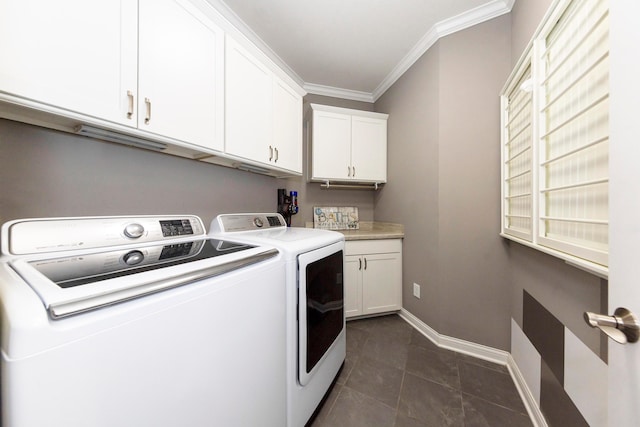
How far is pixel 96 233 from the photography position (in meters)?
1.00

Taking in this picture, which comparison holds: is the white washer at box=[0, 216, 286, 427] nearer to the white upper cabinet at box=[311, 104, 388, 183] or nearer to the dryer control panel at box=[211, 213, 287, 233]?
the dryer control panel at box=[211, 213, 287, 233]

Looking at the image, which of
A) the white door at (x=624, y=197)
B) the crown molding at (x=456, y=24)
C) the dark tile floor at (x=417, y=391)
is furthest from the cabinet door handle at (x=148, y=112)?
the crown molding at (x=456, y=24)

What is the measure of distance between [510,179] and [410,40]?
4.94 ft

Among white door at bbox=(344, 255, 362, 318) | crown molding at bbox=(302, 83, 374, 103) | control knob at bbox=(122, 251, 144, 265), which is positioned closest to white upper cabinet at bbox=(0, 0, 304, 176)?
control knob at bbox=(122, 251, 144, 265)

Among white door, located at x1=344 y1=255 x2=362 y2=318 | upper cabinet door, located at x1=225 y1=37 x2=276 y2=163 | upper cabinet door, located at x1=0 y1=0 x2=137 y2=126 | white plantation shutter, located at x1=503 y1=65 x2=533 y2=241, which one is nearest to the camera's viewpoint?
upper cabinet door, located at x1=0 y1=0 x2=137 y2=126

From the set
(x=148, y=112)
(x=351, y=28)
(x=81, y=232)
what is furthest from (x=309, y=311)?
(x=351, y=28)

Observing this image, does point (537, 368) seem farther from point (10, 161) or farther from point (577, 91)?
point (10, 161)

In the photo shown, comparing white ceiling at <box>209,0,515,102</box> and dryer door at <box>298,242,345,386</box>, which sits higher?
white ceiling at <box>209,0,515,102</box>

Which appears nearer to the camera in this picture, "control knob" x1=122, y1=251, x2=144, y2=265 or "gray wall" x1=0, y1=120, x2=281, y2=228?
"control knob" x1=122, y1=251, x2=144, y2=265

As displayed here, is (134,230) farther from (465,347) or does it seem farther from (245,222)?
(465,347)

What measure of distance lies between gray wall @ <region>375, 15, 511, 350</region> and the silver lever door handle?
1.42 meters

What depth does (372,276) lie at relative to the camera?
90.5 inches

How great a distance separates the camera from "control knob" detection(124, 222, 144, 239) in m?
1.09

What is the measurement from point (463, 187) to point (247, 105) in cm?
175
